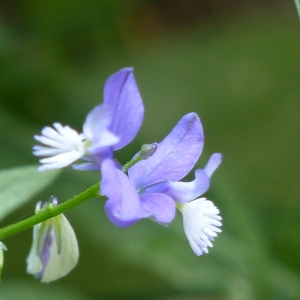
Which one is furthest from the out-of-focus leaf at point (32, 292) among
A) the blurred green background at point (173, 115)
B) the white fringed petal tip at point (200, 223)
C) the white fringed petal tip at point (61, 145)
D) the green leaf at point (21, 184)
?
the white fringed petal tip at point (61, 145)

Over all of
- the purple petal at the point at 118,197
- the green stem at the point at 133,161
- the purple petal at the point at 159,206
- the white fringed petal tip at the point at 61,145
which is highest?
the white fringed petal tip at the point at 61,145

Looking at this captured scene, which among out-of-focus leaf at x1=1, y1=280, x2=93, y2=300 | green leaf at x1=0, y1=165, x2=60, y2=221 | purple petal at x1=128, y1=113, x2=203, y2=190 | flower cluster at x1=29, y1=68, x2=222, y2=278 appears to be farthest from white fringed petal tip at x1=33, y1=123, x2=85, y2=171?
out-of-focus leaf at x1=1, y1=280, x2=93, y2=300

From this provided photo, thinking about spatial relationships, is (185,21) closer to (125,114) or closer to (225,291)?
(225,291)

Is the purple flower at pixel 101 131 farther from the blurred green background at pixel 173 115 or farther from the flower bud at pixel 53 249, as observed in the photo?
the blurred green background at pixel 173 115

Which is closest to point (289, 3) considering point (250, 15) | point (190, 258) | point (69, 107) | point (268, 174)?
point (250, 15)

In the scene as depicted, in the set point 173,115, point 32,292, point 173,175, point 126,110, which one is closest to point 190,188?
point 173,175

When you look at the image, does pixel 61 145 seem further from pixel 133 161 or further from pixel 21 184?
pixel 21 184

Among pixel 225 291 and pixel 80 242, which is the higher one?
pixel 80 242

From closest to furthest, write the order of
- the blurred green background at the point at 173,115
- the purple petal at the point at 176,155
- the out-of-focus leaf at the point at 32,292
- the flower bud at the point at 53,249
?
1. the purple petal at the point at 176,155
2. the flower bud at the point at 53,249
3. the out-of-focus leaf at the point at 32,292
4. the blurred green background at the point at 173,115
